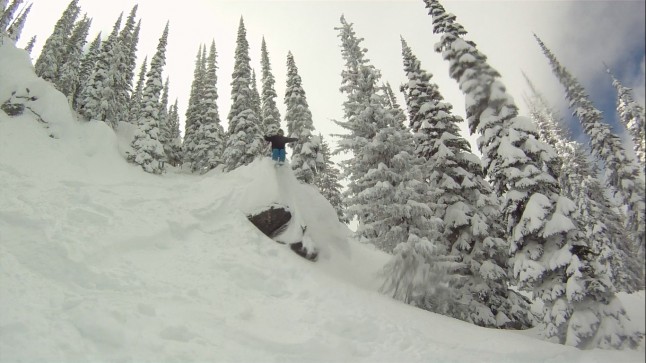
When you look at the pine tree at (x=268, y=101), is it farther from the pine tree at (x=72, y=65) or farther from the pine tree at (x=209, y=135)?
the pine tree at (x=72, y=65)

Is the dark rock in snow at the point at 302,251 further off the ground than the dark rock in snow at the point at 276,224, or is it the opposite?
the dark rock in snow at the point at 276,224

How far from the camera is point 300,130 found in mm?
33062

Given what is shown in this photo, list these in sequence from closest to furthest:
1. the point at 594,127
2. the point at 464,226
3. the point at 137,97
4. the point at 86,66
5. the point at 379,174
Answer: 1. the point at 379,174
2. the point at 464,226
3. the point at 594,127
4. the point at 86,66
5. the point at 137,97

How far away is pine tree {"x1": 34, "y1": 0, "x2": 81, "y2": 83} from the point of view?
39.6m

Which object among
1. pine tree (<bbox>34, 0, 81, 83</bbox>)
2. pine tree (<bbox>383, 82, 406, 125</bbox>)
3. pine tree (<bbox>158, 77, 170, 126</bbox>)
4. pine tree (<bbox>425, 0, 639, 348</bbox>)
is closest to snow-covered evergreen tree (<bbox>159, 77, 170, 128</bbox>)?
pine tree (<bbox>158, 77, 170, 126</bbox>)

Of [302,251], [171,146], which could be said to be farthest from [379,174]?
[171,146]

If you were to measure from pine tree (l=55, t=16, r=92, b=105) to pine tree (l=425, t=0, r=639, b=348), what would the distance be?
151 feet

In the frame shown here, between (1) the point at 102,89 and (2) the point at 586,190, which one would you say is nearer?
(2) the point at 586,190

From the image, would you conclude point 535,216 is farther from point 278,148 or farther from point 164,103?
point 164,103

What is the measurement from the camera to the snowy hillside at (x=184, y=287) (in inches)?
316

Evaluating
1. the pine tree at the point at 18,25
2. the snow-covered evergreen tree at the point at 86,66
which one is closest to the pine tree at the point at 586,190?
the snow-covered evergreen tree at the point at 86,66

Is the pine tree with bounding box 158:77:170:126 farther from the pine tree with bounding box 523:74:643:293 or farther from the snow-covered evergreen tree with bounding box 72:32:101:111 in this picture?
the pine tree with bounding box 523:74:643:293

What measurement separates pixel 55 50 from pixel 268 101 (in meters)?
26.6

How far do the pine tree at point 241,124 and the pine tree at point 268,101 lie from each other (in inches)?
110
